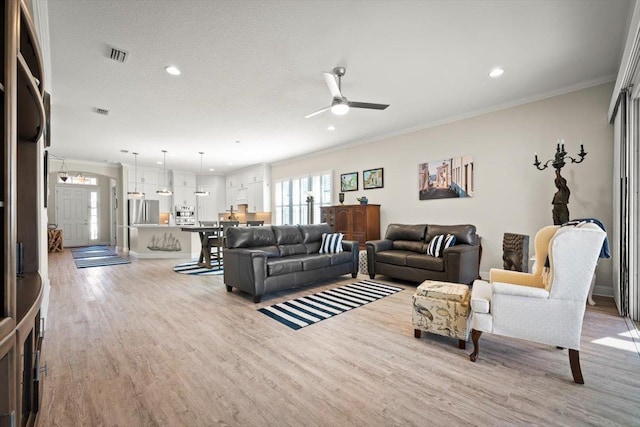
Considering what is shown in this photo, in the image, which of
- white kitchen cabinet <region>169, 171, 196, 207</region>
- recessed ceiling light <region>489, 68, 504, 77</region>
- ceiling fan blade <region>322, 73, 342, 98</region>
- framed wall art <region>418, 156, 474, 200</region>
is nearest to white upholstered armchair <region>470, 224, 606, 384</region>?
recessed ceiling light <region>489, 68, 504, 77</region>

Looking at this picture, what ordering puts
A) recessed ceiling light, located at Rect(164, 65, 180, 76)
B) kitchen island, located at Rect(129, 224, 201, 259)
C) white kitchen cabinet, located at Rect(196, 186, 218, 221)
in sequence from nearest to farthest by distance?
recessed ceiling light, located at Rect(164, 65, 180, 76)
kitchen island, located at Rect(129, 224, 201, 259)
white kitchen cabinet, located at Rect(196, 186, 218, 221)

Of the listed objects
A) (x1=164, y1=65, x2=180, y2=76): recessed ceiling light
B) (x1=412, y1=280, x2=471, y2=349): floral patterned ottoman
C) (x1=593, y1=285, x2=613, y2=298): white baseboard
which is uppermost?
(x1=164, y1=65, x2=180, y2=76): recessed ceiling light

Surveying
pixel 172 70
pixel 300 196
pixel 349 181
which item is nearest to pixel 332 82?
pixel 172 70

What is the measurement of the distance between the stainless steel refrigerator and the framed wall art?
8914mm

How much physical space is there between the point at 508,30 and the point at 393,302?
3.24 m

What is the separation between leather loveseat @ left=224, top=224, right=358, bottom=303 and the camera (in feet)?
12.2

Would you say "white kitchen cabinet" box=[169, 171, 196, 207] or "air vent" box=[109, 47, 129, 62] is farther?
"white kitchen cabinet" box=[169, 171, 196, 207]

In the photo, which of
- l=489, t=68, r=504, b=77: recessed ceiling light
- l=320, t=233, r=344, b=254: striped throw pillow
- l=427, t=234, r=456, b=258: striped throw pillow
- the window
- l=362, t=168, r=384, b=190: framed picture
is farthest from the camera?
the window

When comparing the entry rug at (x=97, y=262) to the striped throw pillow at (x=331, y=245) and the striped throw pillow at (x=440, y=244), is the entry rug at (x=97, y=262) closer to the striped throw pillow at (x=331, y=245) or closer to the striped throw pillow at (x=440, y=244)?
the striped throw pillow at (x=331, y=245)

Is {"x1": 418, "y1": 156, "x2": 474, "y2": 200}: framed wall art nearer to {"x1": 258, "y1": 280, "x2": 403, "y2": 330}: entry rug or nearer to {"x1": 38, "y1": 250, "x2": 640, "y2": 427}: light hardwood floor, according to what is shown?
{"x1": 258, "y1": 280, "x2": 403, "y2": 330}: entry rug

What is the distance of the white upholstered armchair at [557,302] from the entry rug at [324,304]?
5.12 ft

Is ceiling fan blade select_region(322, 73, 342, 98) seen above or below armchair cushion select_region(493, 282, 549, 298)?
above

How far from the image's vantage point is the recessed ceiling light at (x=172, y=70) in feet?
11.2

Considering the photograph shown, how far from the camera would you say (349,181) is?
7.20m
